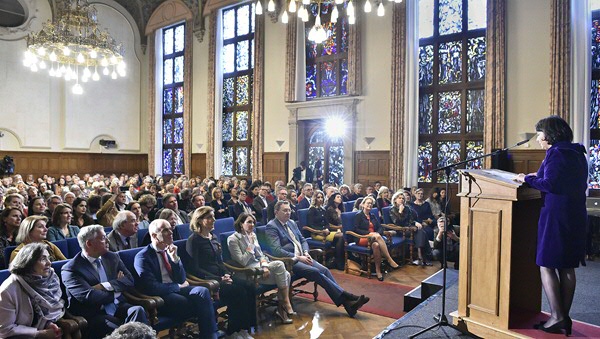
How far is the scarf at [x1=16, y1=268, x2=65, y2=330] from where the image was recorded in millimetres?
2613

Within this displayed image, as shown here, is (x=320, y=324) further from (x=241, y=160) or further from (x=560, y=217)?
(x=241, y=160)

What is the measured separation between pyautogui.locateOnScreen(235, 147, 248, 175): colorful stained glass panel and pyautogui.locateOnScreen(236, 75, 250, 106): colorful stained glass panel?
5.37ft

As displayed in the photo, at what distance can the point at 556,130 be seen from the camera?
8.41ft

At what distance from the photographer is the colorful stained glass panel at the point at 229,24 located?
15.1 meters

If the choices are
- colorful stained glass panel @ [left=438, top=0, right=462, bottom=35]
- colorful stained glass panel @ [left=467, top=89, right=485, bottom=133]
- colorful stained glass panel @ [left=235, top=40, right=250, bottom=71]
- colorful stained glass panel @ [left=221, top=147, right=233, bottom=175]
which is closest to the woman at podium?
colorful stained glass panel @ [left=467, top=89, right=485, bottom=133]

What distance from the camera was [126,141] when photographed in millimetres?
17609

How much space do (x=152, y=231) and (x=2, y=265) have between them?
134 cm

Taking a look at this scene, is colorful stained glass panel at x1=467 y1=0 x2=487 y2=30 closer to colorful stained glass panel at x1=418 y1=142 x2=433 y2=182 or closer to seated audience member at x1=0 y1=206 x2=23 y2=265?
colorful stained glass panel at x1=418 y1=142 x2=433 y2=182

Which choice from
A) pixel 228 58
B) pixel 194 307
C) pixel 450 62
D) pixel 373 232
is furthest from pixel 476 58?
pixel 194 307

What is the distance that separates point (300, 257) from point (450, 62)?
8.12 metres

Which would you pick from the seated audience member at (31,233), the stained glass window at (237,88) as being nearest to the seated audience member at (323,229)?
the seated audience member at (31,233)

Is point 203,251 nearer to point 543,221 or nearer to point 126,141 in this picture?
point 543,221

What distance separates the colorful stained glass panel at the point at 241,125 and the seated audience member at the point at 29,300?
12.3 m

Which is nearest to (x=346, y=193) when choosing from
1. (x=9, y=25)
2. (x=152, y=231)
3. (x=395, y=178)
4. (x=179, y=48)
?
(x=395, y=178)
